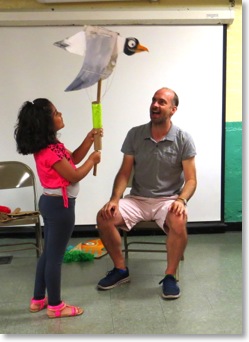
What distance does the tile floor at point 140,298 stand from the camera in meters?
2.25

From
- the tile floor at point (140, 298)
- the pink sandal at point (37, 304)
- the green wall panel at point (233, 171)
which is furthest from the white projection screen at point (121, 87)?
the pink sandal at point (37, 304)

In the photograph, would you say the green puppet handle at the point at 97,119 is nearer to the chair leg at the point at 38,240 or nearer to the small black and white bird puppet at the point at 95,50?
the small black and white bird puppet at the point at 95,50

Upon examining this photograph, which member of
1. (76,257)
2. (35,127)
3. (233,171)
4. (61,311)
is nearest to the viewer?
(35,127)

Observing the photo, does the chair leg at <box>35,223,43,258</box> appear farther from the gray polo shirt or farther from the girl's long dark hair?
the girl's long dark hair

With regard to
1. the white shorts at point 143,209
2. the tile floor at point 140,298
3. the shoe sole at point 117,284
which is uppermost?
the white shorts at point 143,209

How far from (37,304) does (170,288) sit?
2.44 feet

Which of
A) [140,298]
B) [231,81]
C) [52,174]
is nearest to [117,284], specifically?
[140,298]

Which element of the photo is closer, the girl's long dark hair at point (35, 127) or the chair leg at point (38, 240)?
the girl's long dark hair at point (35, 127)

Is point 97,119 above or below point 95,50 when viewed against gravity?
below

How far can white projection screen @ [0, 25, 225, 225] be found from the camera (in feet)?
11.8

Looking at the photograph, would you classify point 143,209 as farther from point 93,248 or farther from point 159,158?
point 93,248

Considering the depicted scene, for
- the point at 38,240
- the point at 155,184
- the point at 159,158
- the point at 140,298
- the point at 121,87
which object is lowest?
the point at 140,298

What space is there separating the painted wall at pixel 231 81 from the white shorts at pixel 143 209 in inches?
45.2

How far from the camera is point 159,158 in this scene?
112 inches
